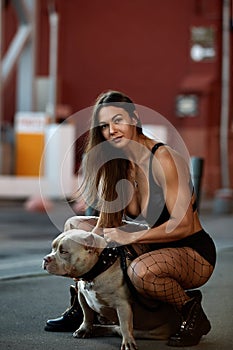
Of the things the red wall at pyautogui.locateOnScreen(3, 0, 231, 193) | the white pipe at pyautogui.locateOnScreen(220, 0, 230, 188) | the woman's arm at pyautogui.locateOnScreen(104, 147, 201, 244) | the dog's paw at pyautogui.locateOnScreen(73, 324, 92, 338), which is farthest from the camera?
the red wall at pyautogui.locateOnScreen(3, 0, 231, 193)

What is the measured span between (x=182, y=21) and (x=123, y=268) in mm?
12315

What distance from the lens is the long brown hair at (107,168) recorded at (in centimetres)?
336

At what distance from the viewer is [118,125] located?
3336mm

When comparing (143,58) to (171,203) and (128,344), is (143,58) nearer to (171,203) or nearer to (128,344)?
(171,203)

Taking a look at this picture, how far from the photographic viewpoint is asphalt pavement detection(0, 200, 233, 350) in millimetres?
3383

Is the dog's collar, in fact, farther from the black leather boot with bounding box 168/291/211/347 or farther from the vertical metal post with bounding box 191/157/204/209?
the vertical metal post with bounding box 191/157/204/209

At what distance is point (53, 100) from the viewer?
13367mm

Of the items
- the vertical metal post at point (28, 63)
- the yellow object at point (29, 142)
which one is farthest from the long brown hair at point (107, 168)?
the vertical metal post at point (28, 63)

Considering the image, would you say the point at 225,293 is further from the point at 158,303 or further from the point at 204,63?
the point at 204,63

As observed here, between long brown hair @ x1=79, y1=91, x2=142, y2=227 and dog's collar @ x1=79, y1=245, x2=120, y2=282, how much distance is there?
14 cm

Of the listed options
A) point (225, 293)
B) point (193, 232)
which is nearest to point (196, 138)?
point (225, 293)

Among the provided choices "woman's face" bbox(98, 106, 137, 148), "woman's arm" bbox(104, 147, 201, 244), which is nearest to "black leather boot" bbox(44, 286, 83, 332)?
"woman's arm" bbox(104, 147, 201, 244)

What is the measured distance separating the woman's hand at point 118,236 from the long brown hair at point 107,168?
0.11 m

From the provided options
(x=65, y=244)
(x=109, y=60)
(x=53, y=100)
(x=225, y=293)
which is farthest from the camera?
(x=109, y=60)
